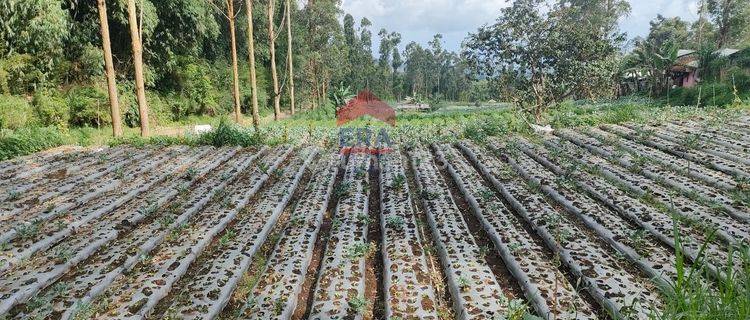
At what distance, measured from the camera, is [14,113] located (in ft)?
36.2

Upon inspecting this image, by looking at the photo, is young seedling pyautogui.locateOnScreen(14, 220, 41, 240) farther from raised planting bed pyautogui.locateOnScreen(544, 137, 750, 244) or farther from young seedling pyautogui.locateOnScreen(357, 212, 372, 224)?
raised planting bed pyautogui.locateOnScreen(544, 137, 750, 244)

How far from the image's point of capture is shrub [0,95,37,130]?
35.3 ft

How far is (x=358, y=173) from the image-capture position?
20.4 ft

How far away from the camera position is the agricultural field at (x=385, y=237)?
8.13ft

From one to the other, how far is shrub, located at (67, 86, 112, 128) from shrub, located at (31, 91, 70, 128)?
0.43m

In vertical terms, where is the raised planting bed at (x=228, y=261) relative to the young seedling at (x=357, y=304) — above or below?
above

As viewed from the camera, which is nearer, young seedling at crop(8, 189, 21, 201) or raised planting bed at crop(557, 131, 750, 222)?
raised planting bed at crop(557, 131, 750, 222)

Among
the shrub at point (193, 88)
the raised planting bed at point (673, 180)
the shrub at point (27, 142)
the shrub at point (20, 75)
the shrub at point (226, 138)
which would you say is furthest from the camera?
the shrub at point (193, 88)

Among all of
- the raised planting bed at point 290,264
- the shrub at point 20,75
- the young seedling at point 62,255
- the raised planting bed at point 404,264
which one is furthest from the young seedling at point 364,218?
the shrub at point 20,75

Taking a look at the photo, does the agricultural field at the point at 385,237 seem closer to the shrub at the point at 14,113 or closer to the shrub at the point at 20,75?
the shrub at the point at 14,113

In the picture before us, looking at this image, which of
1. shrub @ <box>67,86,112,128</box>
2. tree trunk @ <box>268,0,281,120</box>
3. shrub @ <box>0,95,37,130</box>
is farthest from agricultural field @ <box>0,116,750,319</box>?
tree trunk @ <box>268,0,281,120</box>

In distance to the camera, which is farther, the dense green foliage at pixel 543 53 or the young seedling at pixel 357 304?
the dense green foliage at pixel 543 53

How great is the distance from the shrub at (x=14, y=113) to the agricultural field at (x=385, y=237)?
5.46m

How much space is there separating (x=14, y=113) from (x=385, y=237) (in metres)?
12.1
